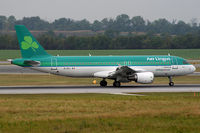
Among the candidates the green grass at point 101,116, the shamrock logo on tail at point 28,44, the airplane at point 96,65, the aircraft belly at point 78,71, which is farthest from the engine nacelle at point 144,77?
the green grass at point 101,116

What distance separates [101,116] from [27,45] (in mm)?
22242

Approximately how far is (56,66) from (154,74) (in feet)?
34.4

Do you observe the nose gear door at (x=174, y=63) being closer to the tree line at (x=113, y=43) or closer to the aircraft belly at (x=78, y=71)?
the aircraft belly at (x=78, y=71)

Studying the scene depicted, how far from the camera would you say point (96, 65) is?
145ft

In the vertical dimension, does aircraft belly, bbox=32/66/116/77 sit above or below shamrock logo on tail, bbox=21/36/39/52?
below

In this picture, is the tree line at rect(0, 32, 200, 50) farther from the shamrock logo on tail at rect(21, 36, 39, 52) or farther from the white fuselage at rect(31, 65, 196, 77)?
the shamrock logo on tail at rect(21, 36, 39, 52)

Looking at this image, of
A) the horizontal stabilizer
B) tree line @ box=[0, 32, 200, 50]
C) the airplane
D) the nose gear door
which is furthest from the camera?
tree line @ box=[0, 32, 200, 50]

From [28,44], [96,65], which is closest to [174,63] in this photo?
Result: [96,65]

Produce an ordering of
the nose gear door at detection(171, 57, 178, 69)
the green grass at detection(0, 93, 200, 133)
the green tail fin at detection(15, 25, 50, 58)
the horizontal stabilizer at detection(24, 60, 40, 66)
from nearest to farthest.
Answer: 1. the green grass at detection(0, 93, 200, 133)
2. the horizontal stabilizer at detection(24, 60, 40, 66)
3. the green tail fin at detection(15, 25, 50, 58)
4. the nose gear door at detection(171, 57, 178, 69)

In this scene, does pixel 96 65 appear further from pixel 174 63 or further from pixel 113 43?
pixel 113 43

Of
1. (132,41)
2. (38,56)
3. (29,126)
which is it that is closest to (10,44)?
(132,41)

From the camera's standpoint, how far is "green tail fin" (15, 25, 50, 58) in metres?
43.1

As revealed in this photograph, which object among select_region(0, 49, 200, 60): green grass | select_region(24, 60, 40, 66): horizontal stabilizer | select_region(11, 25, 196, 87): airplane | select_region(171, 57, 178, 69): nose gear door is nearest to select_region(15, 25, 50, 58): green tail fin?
select_region(11, 25, 196, 87): airplane

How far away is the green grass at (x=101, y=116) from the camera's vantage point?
19656mm
